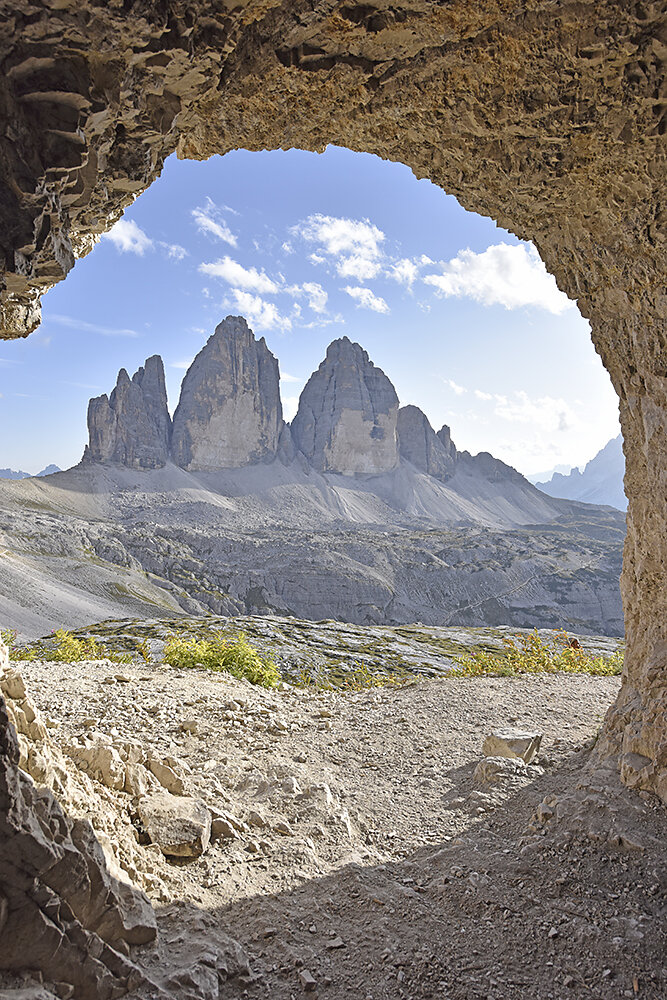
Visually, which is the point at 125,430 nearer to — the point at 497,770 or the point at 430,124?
the point at 497,770

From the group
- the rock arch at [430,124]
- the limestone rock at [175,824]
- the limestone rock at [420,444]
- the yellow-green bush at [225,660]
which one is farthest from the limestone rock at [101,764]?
the limestone rock at [420,444]

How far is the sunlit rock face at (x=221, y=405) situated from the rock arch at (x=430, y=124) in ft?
400

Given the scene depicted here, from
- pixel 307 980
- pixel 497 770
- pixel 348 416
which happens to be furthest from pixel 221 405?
pixel 307 980

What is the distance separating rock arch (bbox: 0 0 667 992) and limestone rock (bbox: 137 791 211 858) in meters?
3.48

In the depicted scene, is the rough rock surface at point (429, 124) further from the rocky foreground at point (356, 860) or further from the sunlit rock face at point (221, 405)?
the sunlit rock face at point (221, 405)

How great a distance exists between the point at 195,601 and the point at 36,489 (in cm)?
5955

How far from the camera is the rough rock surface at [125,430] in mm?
112562

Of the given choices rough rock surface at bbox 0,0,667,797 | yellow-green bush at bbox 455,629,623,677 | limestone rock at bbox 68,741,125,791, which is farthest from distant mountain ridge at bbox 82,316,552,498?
rough rock surface at bbox 0,0,667,797

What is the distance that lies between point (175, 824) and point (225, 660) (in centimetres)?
659

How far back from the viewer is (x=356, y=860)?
4258 mm

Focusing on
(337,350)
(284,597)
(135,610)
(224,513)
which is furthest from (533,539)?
(337,350)

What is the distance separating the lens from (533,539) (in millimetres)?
86750

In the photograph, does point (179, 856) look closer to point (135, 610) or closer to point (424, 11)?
point (424, 11)

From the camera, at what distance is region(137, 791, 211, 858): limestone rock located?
3859 mm
